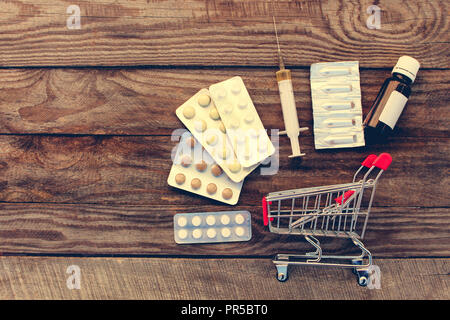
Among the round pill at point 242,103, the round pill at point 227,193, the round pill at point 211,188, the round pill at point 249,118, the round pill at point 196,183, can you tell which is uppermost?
the round pill at point 242,103

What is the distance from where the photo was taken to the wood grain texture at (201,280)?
954 mm

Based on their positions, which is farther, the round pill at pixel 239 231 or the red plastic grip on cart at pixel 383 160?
the round pill at pixel 239 231

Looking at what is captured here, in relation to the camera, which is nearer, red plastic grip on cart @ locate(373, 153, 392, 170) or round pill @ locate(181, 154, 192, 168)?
red plastic grip on cart @ locate(373, 153, 392, 170)

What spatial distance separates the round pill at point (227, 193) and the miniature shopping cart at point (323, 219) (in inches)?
3.9

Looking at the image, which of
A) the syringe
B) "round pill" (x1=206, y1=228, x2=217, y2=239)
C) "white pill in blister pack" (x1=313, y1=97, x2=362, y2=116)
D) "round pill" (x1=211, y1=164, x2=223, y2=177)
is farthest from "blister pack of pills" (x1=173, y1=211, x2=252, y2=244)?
"white pill in blister pack" (x1=313, y1=97, x2=362, y2=116)

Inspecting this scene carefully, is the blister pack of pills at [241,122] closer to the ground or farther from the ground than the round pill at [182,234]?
farther from the ground

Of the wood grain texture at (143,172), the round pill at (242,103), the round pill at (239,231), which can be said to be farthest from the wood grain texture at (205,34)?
the round pill at (239,231)

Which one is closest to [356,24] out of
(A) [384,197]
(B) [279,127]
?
(B) [279,127]

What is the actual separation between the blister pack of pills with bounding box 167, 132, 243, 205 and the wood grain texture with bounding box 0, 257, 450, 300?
0.18 metres

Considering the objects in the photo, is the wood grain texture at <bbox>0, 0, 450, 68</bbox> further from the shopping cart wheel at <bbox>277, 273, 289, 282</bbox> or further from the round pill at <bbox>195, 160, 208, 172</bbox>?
the shopping cart wheel at <bbox>277, 273, 289, 282</bbox>

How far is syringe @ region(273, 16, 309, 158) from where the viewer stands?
92 cm

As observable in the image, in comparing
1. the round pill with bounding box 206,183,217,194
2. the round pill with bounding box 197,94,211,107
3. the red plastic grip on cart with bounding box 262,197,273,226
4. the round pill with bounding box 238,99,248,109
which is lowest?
the red plastic grip on cart with bounding box 262,197,273,226

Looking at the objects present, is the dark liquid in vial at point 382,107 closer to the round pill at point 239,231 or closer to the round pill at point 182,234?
the round pill at point 239,231

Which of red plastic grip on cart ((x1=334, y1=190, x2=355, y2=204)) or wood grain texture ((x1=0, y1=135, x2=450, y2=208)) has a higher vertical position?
wood grain texture ((x1=0, y1=135, x2=450, y2=208))
